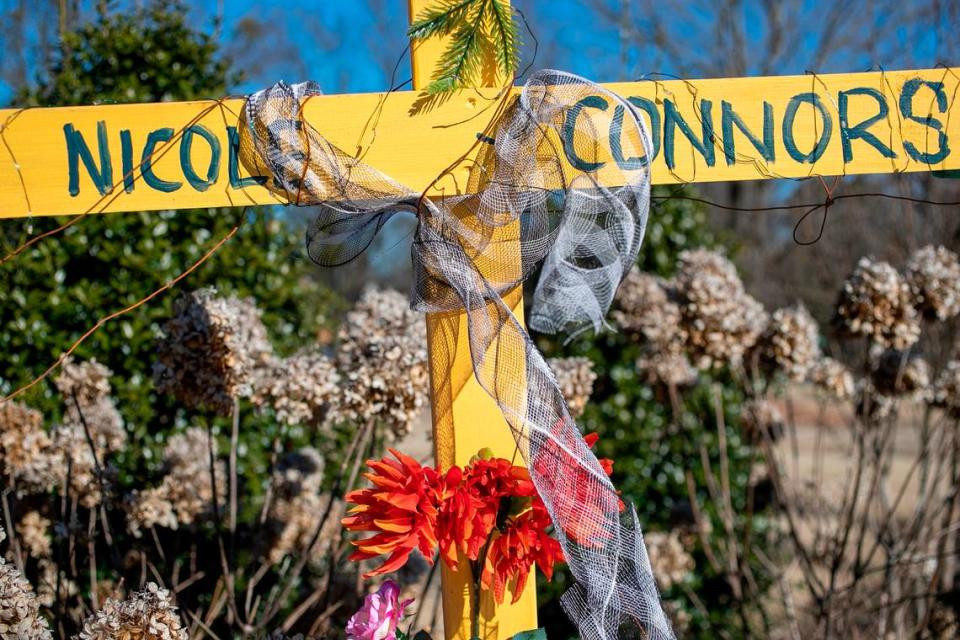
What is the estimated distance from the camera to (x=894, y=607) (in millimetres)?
2812

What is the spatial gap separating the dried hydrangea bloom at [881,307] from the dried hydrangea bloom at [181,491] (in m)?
1.73

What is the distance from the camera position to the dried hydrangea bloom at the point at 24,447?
1970 mm

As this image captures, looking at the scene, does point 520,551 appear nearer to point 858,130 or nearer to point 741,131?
point 741,131

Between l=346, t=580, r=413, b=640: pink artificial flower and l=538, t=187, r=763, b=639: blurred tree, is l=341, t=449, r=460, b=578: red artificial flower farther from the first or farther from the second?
l=538, t=187, r=763, b=639: blurred tree

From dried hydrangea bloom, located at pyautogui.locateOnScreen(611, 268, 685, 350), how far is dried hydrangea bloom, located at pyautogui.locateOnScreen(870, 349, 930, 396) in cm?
70

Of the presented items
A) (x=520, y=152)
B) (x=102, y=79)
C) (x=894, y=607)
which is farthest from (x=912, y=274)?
(x=102, y=79)

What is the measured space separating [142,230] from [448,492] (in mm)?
1992

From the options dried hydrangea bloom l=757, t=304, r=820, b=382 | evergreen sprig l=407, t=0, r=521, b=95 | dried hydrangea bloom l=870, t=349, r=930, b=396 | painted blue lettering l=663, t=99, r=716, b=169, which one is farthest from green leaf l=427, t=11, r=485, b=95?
dried hydrangea bloom l=870, t=349, r=930, b=396

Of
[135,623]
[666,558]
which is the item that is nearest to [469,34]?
[135,623]

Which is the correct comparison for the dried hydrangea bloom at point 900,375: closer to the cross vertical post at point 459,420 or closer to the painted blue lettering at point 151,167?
the cross vertical post at point 459,420

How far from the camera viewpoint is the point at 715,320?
2.24 m

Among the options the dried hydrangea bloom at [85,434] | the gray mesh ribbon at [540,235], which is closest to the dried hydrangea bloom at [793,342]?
the gray mesh ribbon at [540,235]

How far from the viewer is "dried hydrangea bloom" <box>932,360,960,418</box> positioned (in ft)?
8.06

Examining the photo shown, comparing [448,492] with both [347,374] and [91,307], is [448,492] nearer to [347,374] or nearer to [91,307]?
[347,374]
